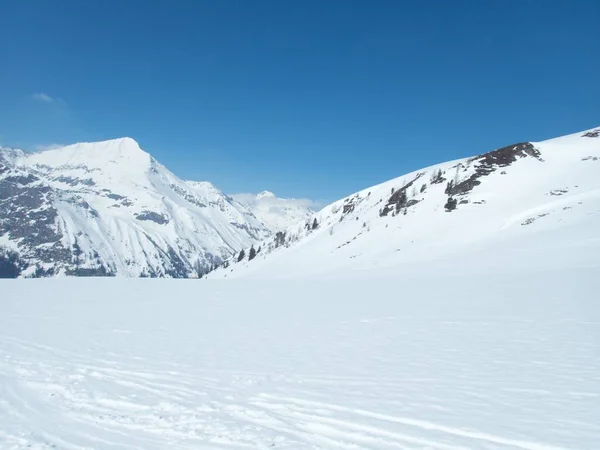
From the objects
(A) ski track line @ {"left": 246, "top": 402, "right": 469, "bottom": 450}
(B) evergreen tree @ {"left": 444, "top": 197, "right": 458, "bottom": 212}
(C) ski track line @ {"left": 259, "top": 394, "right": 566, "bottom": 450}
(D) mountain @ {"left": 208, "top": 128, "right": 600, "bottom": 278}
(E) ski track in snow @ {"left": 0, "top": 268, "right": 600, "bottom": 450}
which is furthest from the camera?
(B) evergreen tree @ {"left": 444, "top": 197, "right": 458, "bottom": 212}

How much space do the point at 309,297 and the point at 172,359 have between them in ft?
50.3

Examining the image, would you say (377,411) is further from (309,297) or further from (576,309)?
(309,297)

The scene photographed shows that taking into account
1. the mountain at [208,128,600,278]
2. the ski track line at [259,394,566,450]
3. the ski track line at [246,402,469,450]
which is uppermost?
the mountain at [208,128,600,278]

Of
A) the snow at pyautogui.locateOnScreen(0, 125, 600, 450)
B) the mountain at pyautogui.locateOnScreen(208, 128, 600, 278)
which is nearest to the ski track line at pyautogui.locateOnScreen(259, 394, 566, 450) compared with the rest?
the snow at pyautogui.locateOnScreen(0, 125, 600, 450)

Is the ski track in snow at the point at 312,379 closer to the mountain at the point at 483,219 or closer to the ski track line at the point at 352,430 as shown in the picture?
the ski track line at the point at 352,430

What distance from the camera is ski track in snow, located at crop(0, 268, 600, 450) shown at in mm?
6219

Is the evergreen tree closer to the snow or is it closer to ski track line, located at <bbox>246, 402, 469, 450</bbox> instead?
the snow

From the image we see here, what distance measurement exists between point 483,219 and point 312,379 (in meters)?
67.6

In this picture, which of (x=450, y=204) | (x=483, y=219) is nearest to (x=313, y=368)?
(x=483, y=219)

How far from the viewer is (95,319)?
18203mm

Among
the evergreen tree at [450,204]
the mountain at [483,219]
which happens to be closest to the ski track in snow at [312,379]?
the mountain at [483,219]

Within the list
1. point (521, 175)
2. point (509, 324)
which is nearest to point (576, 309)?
point (509, 324)

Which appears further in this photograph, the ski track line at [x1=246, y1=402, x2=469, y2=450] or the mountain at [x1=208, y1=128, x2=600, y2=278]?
the mountain at [x1=208, y1=128, x2=600, y2=278]

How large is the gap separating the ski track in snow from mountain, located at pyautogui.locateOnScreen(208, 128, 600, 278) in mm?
25377
